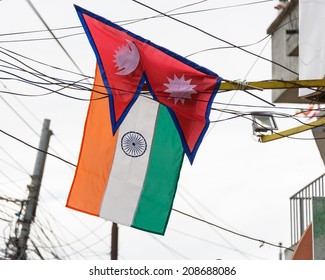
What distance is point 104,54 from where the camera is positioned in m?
14.6

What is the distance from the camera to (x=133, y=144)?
48.7 ft

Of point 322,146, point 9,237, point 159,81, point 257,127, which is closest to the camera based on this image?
point 159,81

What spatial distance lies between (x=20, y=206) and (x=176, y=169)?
15.0 meters

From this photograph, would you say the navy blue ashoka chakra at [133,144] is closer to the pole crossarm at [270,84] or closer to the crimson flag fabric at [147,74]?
the crimson flag fabric at [147,74]

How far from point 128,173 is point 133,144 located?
1.42 ft

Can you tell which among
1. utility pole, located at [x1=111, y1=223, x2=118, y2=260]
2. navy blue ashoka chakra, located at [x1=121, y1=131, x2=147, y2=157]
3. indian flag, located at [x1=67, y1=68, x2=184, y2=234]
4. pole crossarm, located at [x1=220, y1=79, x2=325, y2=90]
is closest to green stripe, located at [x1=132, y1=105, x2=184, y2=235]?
indian flag, located at [x1=67, y1=68, x2=184, y2=234]

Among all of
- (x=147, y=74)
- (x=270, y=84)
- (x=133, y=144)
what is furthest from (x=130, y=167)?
(x=270, y=84)

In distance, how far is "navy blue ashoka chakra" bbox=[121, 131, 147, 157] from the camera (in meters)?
14.8

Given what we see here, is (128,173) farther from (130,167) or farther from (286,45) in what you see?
(286,45)

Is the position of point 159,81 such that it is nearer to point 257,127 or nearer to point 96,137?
point 96,137

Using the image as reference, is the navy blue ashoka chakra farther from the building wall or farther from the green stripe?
the building wall

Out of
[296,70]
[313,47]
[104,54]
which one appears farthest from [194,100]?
[296,70]

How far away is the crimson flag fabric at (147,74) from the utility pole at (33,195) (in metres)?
13.7

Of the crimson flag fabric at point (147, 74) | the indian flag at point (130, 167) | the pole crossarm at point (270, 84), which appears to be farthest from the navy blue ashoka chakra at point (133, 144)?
the pole crossarm at point (270, 84)
